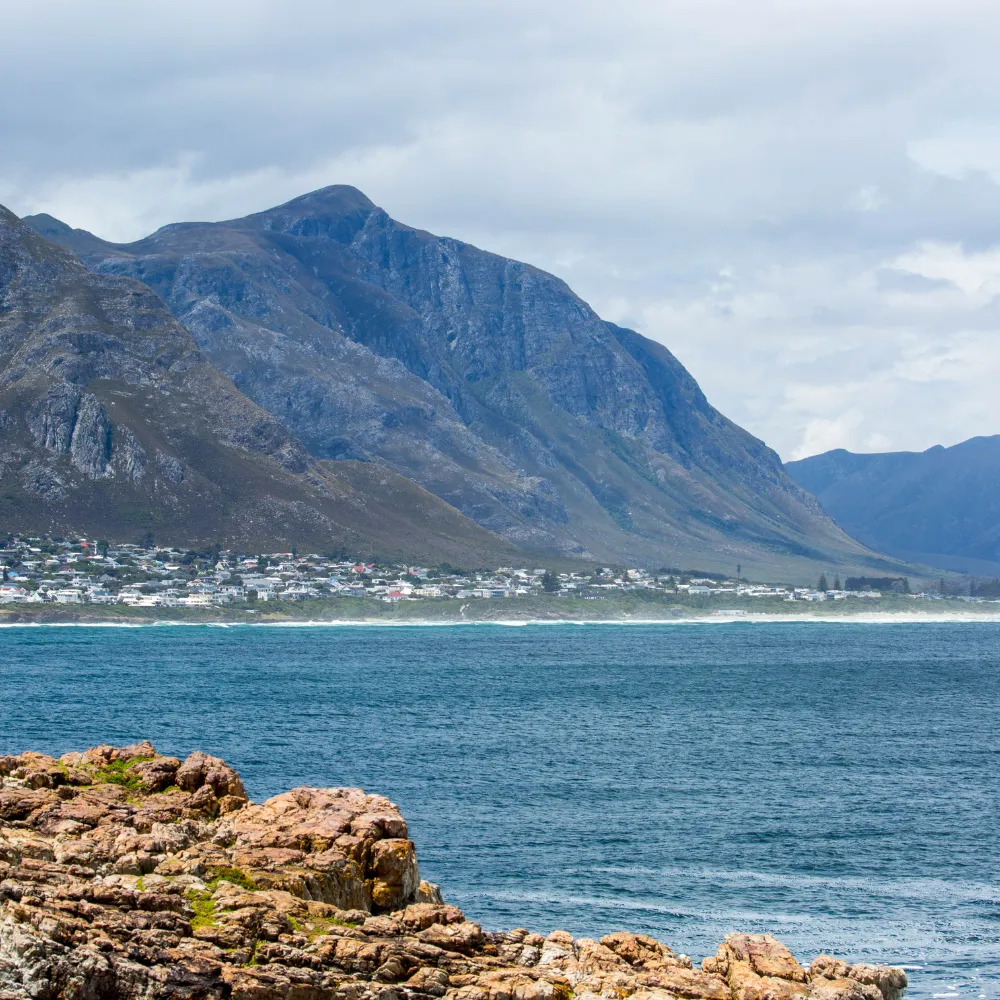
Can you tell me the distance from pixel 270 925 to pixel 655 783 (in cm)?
6154

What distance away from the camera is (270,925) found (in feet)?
101

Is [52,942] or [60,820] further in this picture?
[60,820]

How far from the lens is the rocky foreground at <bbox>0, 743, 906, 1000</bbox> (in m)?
28.0

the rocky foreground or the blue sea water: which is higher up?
the rocky foreground

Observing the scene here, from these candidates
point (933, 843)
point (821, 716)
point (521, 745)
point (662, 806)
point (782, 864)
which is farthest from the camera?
point (821, 716)

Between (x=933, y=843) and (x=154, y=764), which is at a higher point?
(x=154, y=764)

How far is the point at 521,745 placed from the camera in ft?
360

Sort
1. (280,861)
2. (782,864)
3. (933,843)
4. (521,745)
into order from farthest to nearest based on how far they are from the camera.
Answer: (521,745)
(933,843)
(782,864)
(280,861)

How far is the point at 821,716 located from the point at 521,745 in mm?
39028

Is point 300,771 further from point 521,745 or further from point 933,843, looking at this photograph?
point 933,843

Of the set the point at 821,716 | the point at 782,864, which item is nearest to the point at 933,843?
the point at 782,864

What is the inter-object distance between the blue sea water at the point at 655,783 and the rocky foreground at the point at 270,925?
16736 millimetres

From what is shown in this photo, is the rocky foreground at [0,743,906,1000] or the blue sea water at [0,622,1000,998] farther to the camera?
the blue sea water at [0,622,1000,998]

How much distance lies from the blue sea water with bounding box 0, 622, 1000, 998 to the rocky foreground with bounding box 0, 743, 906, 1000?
54.9 ft
